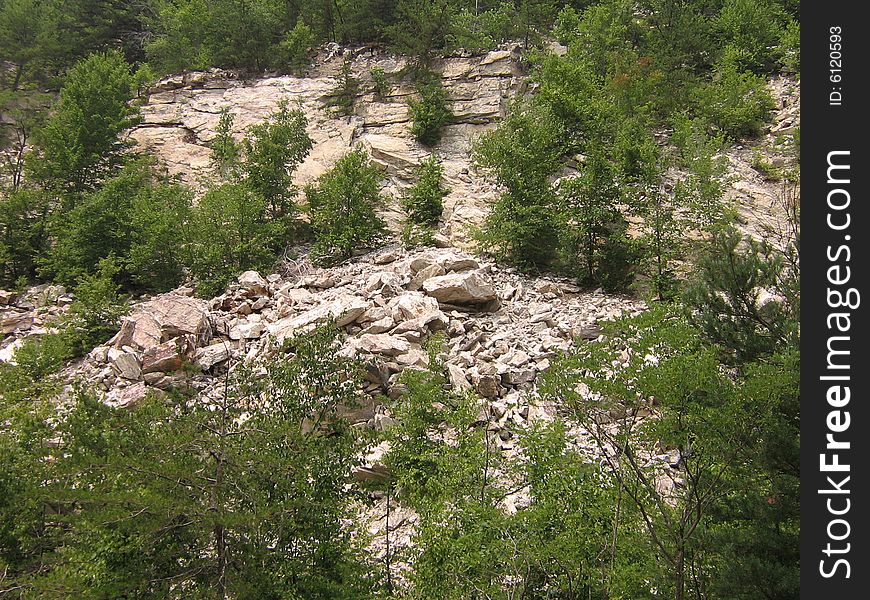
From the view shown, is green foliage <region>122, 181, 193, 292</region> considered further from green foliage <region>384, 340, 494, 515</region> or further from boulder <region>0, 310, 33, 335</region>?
green foliage <region>384, 340, 494, 515</region>

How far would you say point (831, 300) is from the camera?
14.3 ft

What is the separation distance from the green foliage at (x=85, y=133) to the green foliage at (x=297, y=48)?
9.23m

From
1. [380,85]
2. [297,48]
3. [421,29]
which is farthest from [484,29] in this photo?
[297,48]

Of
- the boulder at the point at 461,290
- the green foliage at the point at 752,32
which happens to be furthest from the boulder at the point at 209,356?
the green foliage at the point at 752,32

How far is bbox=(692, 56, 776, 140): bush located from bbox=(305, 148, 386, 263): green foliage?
42.7 feet

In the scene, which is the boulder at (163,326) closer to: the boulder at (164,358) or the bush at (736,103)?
the boulder at (164,358)

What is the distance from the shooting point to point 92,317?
14.2m

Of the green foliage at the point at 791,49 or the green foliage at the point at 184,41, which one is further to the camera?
the green foliage at the point at 184,41

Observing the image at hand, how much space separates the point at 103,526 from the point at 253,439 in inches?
71.9

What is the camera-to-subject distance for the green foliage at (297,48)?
30.0 m

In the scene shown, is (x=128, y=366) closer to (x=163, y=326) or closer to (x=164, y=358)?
(x=164, y=358)

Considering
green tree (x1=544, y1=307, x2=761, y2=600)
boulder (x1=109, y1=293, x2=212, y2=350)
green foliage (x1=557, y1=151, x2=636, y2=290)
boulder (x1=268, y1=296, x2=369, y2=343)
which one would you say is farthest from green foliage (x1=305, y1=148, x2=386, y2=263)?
green tree (x1=544, y1=307, x2=761, y2=600)

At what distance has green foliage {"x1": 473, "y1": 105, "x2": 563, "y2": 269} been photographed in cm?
1606

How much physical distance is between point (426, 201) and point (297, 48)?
55.9 feet
